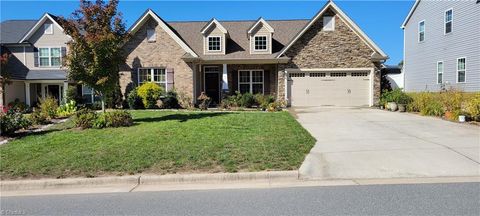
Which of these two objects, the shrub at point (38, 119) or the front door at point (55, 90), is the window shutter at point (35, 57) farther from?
the shrub at point (38, 119)

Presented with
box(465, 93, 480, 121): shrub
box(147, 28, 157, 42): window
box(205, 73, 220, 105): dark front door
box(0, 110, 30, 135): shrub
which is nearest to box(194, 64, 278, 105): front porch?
box(205, 73, 220, 105): dark front door

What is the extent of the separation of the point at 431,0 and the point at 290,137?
1878 centimetres

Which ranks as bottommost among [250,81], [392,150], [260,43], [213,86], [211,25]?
[392,150]

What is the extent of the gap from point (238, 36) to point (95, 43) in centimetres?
1407

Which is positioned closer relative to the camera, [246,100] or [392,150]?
[392,150]

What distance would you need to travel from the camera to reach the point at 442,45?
75.2 feet

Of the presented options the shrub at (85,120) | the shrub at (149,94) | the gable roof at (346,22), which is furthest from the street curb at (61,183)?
the gable roof at (346,22)

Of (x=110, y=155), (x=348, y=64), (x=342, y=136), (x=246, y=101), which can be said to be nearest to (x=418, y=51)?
(x=348, y=64)

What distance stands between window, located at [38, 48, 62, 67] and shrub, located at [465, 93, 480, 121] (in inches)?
981

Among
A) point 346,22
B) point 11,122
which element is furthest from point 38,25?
point 346,22

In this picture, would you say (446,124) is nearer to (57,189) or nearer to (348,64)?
(348,64)

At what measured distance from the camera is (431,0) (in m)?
24.1

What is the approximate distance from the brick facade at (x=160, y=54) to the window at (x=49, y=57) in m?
7.16

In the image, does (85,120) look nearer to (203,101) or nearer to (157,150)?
(157,150)
